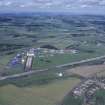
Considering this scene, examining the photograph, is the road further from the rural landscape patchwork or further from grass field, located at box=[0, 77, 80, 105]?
grass field, located at box=[0, 77, 80, 105]

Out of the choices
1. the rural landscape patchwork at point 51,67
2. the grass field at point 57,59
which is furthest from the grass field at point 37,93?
the grass field at point 57,59

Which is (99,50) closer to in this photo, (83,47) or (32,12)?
(83,47)

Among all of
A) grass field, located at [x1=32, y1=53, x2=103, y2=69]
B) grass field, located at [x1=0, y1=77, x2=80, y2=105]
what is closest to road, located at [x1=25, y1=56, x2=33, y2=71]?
grass field, located at [x1=32, y1=53, x2=103, y2=69]

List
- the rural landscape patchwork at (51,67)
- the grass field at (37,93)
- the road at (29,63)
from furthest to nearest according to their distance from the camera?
the road at (29,63)
the rural landscape patchwork at (51,67)
the grass field at (37,93)

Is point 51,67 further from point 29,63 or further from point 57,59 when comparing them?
point 57,59

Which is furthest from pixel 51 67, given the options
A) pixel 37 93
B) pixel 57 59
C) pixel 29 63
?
pixel 37 93

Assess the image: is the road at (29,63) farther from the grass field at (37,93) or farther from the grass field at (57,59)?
the grass field at (37,93)

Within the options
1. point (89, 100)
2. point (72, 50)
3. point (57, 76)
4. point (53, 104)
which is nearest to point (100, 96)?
point (89, 100)

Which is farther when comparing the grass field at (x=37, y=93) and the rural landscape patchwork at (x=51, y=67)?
the rural landscape patchwork at (x=51, y=67)
